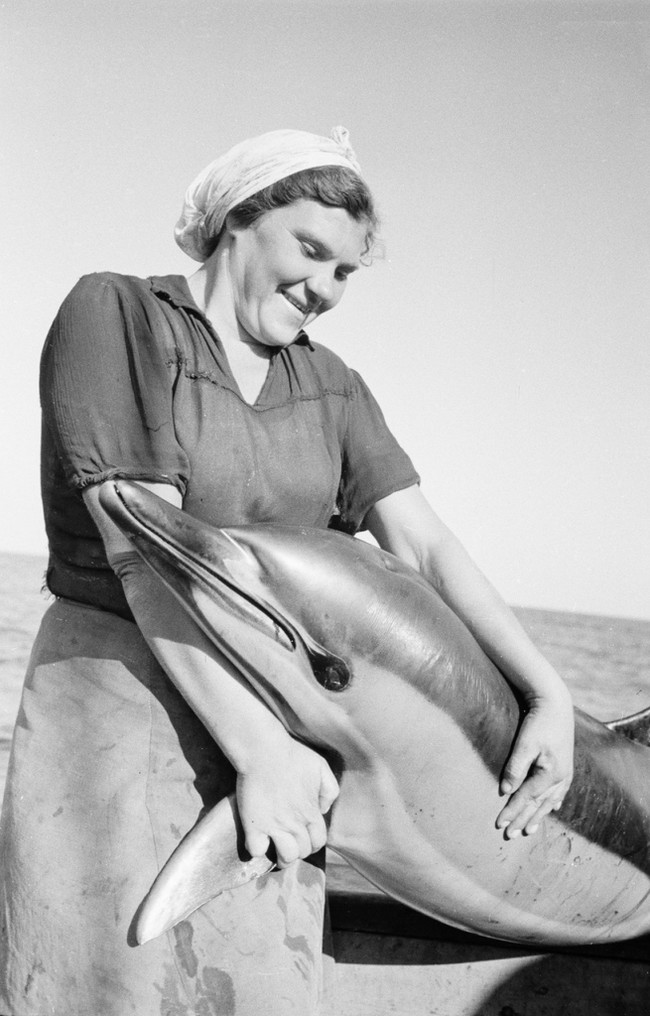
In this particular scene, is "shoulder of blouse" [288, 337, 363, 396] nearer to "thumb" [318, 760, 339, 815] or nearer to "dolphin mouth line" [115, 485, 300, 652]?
"dolphin mouth line" [115, 485, 300, 652]

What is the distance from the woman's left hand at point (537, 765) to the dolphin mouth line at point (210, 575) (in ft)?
2.22

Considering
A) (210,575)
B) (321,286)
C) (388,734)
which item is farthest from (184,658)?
(321,286)

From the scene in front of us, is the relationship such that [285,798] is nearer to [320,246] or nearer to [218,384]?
[218,384]

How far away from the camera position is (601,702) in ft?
77.7

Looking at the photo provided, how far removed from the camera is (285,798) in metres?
2.02

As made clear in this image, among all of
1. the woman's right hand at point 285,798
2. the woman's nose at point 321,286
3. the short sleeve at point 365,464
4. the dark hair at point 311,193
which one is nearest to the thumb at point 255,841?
the woman's right hand at point 285,798

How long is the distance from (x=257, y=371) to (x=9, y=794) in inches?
43.2

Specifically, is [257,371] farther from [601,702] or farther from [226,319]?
[601,702]

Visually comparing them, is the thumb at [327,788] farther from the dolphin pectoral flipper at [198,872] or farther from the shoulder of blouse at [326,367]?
the shoulder of blouse at [326,367]

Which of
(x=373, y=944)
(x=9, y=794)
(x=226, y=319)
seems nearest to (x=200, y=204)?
(x=226, y=319)

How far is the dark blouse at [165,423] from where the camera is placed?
1.97m

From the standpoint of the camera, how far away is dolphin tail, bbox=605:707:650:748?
119 inches

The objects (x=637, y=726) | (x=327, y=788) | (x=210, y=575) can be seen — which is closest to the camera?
(x=210, y=575)

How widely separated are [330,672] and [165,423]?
0.61 m
